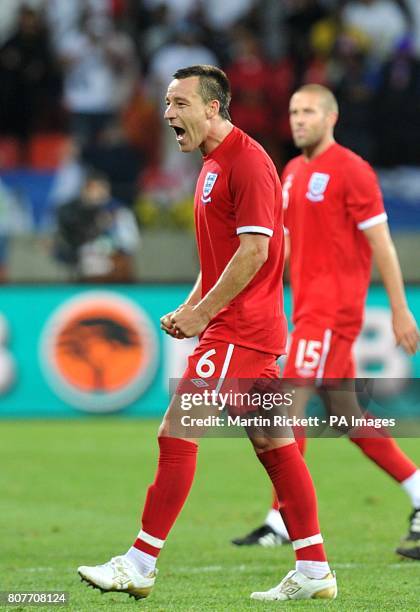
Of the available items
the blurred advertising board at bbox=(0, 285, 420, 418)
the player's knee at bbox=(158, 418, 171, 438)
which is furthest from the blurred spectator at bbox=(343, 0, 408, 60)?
the player's knee at bbox=(158, 418, 171, 438)

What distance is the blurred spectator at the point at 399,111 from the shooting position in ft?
54.7

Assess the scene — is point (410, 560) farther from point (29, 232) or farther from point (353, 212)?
point (29, 232)

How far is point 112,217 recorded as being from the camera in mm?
14359

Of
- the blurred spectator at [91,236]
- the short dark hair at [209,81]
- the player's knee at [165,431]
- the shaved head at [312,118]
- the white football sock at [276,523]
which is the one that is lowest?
the white football sock at [276,523]

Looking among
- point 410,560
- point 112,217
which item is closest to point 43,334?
point 112,217

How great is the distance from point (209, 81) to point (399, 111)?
37.8 feet

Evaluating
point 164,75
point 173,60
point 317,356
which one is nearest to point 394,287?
point 317,356

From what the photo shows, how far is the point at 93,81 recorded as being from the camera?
56.5 feet

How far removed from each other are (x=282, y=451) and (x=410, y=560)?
1.62m

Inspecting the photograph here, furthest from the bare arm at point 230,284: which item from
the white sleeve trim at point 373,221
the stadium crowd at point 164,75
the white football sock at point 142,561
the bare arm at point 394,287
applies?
the stadium crowd at point 164,75

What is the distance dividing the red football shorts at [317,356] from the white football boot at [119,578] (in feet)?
7.19

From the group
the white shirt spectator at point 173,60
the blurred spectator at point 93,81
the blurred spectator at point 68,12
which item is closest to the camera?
the white shirt spectator at point 173,60

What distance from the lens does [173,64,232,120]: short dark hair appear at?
18.1 ft

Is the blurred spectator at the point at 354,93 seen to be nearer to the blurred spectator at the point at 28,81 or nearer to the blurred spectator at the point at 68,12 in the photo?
the blurred spectator at the point at 68,12
